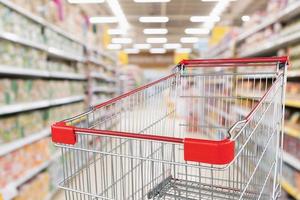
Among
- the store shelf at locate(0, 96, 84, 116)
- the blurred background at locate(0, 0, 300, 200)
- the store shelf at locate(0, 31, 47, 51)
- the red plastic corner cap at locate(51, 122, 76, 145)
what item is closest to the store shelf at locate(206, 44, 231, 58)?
the blurred background at locate(0, 0, 300, 200)

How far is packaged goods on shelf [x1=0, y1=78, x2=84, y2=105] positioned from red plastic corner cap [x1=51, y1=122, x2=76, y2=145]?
1206mm

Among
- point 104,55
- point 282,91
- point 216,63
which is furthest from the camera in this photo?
point 104,55

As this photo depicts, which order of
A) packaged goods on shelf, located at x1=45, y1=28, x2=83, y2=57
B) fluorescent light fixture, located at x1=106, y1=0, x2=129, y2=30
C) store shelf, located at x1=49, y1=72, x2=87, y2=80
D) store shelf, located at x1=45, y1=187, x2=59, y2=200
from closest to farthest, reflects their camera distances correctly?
store shelf, located at x1=45, y1=187, x2=59, y2=200
packaged goods on shelf, located at x1=45, y1=28, x2=83, y2=57
store shelf, located at x1=49, y1=72, x2=87, y2=80
fluorescent light fixture, located at x1=106, y1=0, x2=129, y2=30

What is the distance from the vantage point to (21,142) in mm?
2092

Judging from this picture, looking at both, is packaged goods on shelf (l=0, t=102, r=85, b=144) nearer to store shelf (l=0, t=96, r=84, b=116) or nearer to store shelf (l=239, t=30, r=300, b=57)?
store shelf (l=0, t=96, r=84, b=116)

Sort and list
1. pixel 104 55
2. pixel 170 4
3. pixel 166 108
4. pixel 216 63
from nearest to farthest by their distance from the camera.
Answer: pixel 216 63 < pixel 166 108 < pixel 170 4 < pixel 104 55

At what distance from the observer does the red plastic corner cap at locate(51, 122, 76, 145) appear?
0.87m

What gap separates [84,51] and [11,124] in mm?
2219

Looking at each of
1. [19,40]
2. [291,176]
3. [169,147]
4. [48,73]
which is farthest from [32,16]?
[291,176]

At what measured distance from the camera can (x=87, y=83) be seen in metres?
4.20

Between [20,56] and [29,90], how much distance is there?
32cm

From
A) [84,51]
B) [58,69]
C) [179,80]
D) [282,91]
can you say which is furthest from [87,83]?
[282,91]

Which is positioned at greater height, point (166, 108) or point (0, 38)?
point (0, 38)

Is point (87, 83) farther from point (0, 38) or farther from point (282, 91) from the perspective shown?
point (282, 91)
